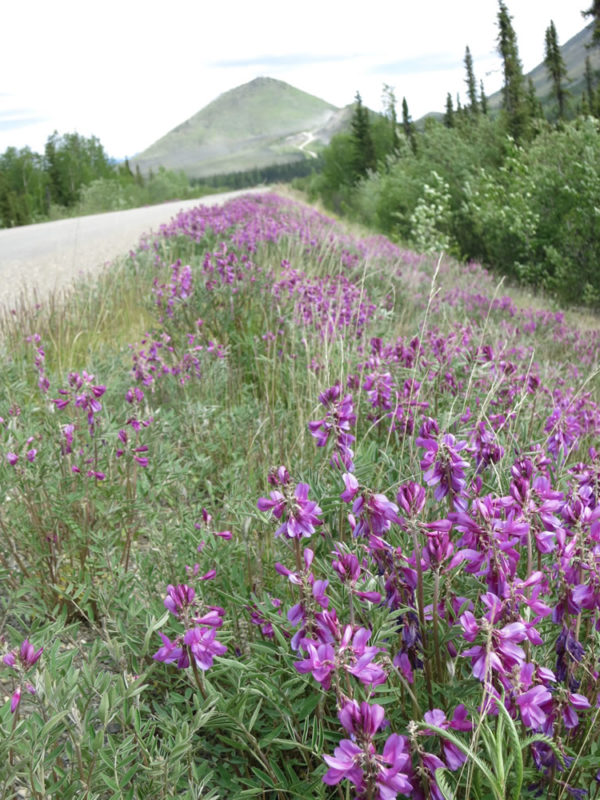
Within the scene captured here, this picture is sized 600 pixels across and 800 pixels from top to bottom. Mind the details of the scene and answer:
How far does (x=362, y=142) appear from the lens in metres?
47.8

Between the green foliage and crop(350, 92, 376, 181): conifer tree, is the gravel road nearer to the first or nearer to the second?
the green foliage

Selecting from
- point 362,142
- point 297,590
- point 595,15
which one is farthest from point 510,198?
point 362,142

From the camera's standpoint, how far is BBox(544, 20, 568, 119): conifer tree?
152 feet

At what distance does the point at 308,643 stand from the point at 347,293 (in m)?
4.49

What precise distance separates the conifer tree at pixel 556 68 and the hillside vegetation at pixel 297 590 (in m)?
50.5

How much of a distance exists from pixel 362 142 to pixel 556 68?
14605 mm

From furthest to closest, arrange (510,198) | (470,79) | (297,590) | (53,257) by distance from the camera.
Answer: (470,79), (510,198), (53,257), (297,590)

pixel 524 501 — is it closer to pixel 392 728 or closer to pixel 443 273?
pixel 392 728

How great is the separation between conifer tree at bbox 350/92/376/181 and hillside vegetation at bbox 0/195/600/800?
1824 inches

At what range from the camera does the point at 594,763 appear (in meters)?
1.39

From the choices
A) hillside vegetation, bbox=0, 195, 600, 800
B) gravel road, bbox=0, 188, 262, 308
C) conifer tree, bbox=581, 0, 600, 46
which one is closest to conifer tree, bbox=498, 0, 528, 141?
conifer tree, bbox=581, 0, 600, 46

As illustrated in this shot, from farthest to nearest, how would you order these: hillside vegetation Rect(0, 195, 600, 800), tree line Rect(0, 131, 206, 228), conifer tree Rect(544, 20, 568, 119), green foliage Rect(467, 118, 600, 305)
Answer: tree line Rect(0, 131, 206, 228), conifer tree Rect(544, 20, 568, 119), green foliage Rect(467, 118, 600, 305), hillside vegetation Rect(0, 195, 600, 800)

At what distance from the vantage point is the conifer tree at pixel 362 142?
156ft

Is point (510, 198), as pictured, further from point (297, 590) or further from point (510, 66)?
point (510, 66)
